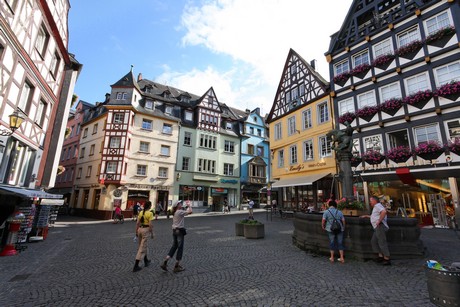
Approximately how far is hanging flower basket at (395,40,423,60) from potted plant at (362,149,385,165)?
652 cm

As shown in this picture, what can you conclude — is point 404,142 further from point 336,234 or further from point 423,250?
point 336,234

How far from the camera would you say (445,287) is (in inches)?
137

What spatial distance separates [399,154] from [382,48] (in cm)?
823

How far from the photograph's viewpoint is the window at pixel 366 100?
17189 millimetres

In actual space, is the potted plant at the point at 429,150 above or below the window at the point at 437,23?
below

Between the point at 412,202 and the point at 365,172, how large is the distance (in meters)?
3.21

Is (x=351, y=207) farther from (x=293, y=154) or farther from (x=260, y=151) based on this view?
(x=260, y=151)

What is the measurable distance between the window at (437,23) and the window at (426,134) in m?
6.00

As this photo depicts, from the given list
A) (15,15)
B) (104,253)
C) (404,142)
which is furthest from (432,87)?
(15,15)

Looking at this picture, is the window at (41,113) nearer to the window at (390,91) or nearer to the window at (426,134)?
the window at (390,91)

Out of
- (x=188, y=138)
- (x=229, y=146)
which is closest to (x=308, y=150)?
(x=229, y=146)

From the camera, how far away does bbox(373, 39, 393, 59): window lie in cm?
1689

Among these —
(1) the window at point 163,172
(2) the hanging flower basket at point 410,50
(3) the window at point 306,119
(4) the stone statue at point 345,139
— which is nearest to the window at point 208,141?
(1) the window at point 163,172

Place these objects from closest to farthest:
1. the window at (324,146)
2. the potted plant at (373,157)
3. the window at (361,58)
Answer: the potted plant at (373,157) < the window at (361,58) < the window at (324,146)
